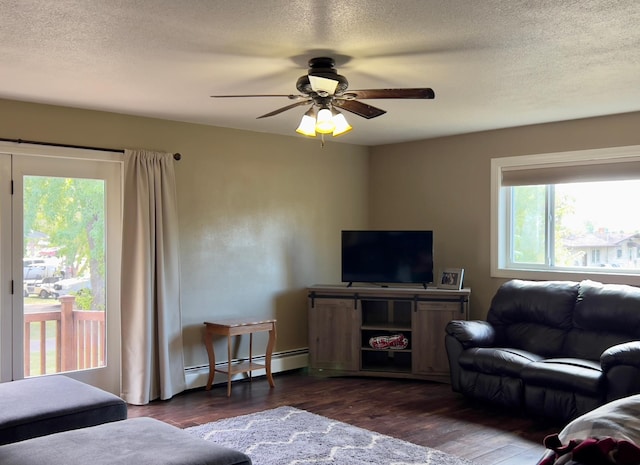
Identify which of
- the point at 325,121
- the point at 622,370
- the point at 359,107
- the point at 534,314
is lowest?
the point at 622,370

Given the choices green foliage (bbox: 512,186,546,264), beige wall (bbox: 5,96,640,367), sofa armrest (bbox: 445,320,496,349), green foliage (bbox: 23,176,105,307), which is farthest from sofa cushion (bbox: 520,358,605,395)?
green foliage (bbox: 23,176,105,307)

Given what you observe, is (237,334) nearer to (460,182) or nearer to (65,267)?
(65,267)

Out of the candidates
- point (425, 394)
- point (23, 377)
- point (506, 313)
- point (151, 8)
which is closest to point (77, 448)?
point (151, 8)

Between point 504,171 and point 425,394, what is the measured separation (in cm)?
227

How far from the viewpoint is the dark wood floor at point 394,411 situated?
13.8ft

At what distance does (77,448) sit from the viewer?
8.71 feet

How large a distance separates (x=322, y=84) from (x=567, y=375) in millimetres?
2627

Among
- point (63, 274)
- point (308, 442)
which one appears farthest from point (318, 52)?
point (63, 274)

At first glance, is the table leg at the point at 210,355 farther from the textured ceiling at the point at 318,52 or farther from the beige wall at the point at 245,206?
the textured ceiling at the point at 318,52

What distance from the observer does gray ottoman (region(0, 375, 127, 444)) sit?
3.11 metres

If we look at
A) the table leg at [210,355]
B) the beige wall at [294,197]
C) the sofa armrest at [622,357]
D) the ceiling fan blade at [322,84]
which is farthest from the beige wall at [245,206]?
the sofa armrest at [622,357]

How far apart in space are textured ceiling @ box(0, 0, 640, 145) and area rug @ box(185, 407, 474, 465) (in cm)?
239

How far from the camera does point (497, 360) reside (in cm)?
490

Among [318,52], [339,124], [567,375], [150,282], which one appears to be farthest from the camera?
[150,282]
